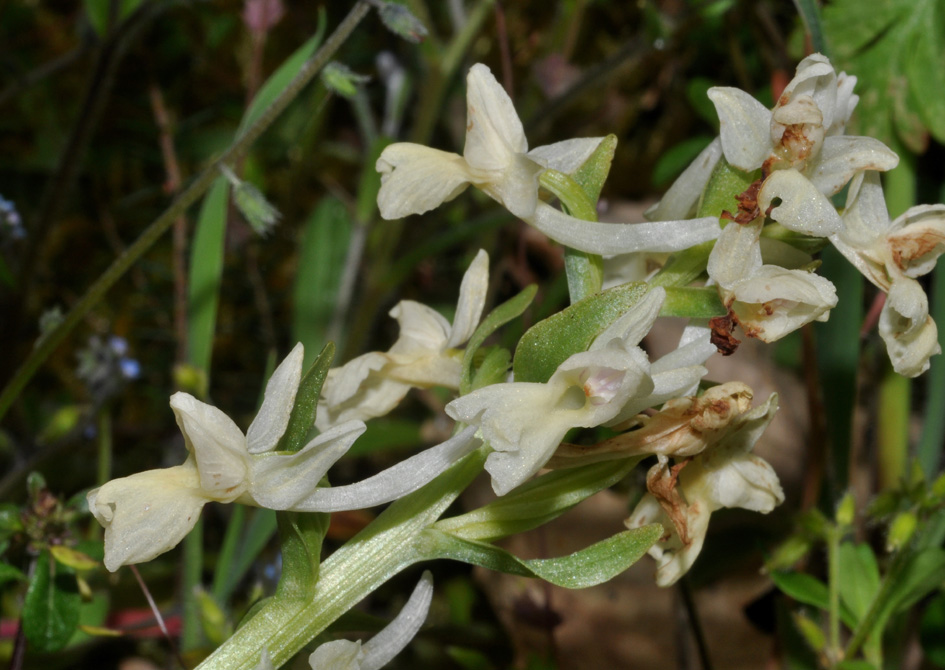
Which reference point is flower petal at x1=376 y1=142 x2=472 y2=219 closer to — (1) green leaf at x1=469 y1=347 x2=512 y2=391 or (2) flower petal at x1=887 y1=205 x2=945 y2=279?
(1) green leaf at x1=469 y1=347 x2=512 y2=391

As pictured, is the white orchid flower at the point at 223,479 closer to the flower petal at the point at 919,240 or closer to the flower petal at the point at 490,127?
the flower petal at the point at 490,127

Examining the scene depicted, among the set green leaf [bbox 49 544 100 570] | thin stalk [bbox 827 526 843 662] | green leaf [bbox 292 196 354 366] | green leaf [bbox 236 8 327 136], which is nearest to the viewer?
green leaf [bbox 49 544 100 570]

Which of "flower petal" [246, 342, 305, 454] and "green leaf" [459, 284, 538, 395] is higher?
"flower petal" [246, 342, 305, 454]

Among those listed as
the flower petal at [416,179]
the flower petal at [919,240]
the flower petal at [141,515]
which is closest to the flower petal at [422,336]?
the flower petal at [416,179]

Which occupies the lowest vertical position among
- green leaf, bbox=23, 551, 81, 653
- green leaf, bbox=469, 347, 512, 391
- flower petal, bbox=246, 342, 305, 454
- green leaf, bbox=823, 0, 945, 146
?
green leaf, bbox=823, 0, 945, 146

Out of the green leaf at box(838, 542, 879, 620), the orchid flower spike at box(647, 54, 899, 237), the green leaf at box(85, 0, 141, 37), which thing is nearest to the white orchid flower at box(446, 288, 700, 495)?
the orchid flower spike at box(647, 54, 899, 237)

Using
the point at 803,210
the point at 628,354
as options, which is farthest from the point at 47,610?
the point at 803,210

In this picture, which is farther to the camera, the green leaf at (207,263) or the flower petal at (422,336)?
the green leaf at (207,263)
